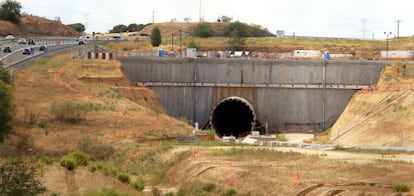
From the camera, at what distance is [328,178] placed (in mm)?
33094

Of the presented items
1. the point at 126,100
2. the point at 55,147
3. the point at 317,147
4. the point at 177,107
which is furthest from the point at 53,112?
the point at 177,107

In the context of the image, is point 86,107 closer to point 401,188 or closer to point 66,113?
point 66,113

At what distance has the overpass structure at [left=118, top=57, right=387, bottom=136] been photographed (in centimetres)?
7419

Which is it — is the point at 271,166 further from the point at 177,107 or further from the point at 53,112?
the point at 177,107

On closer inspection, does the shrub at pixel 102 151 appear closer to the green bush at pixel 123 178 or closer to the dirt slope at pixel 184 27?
the green bush at pixel 123 178

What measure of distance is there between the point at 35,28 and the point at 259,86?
259 ft

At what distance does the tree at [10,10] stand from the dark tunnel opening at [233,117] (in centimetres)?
6176

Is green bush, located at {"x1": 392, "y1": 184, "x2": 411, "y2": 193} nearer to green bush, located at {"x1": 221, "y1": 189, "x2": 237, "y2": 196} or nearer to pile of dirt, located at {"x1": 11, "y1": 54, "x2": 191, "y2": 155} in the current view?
green bush, located at {"x1": 221, "y1": 189, "x2": 237, "y2": 196}

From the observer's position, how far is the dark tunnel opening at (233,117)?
245 ft

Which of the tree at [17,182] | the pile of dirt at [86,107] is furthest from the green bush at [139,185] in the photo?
the pile of dirt at [86,107]

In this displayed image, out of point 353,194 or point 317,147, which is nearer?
point 353,194

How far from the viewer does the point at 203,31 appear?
158 metres

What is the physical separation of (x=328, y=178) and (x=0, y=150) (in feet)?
54.8

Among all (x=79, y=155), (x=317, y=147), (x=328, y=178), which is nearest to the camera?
(x=328, y=178)
